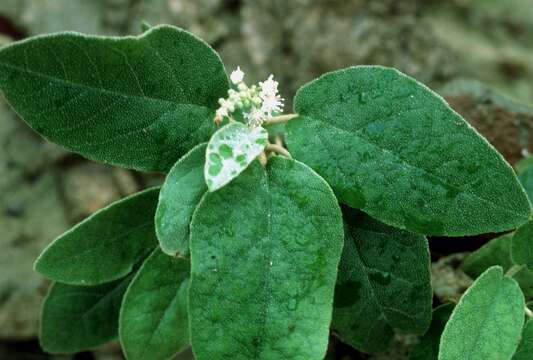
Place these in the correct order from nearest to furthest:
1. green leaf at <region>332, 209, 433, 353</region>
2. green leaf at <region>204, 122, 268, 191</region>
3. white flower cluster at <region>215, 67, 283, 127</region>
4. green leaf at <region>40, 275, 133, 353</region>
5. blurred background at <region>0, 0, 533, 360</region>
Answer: green leaf at <region>204, 122, 268, 191</region> → white flower cluster at <region>215, 67, 283, 127</region> → green leaf at <region>332, 209, 433, 353</region> → green leaf at <region>40, 275, 133, 353</region> → blurred background at <region>0, 0, 533, 360</region>

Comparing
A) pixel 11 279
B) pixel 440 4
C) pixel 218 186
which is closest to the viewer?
pixel 218 186

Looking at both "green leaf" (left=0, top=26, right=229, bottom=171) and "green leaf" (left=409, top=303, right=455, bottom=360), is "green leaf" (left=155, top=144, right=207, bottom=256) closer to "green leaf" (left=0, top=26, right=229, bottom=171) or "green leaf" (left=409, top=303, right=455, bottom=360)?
"green leaf" (left=0, top=26, right=229, bottom=171)

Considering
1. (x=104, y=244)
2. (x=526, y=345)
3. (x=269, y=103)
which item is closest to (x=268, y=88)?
(x=269, y=103)

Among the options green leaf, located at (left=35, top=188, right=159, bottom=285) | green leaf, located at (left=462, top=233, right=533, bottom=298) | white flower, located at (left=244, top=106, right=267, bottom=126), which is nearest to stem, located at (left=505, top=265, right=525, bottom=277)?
green leaf, located at (left=462, top=233, right=533, bottom=298)

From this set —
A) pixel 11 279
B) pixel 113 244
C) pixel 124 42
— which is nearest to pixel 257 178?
pixel 124 42

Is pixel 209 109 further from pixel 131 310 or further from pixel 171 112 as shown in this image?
pixel 131 310

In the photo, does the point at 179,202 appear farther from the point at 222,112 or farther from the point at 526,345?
the point at 526,345

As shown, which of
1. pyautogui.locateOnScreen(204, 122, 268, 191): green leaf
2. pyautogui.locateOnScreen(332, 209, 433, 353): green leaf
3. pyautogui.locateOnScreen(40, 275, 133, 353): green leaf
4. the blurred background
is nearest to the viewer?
pyautogui.locateOnScreen(204, 122, 268, 191): green leaf
